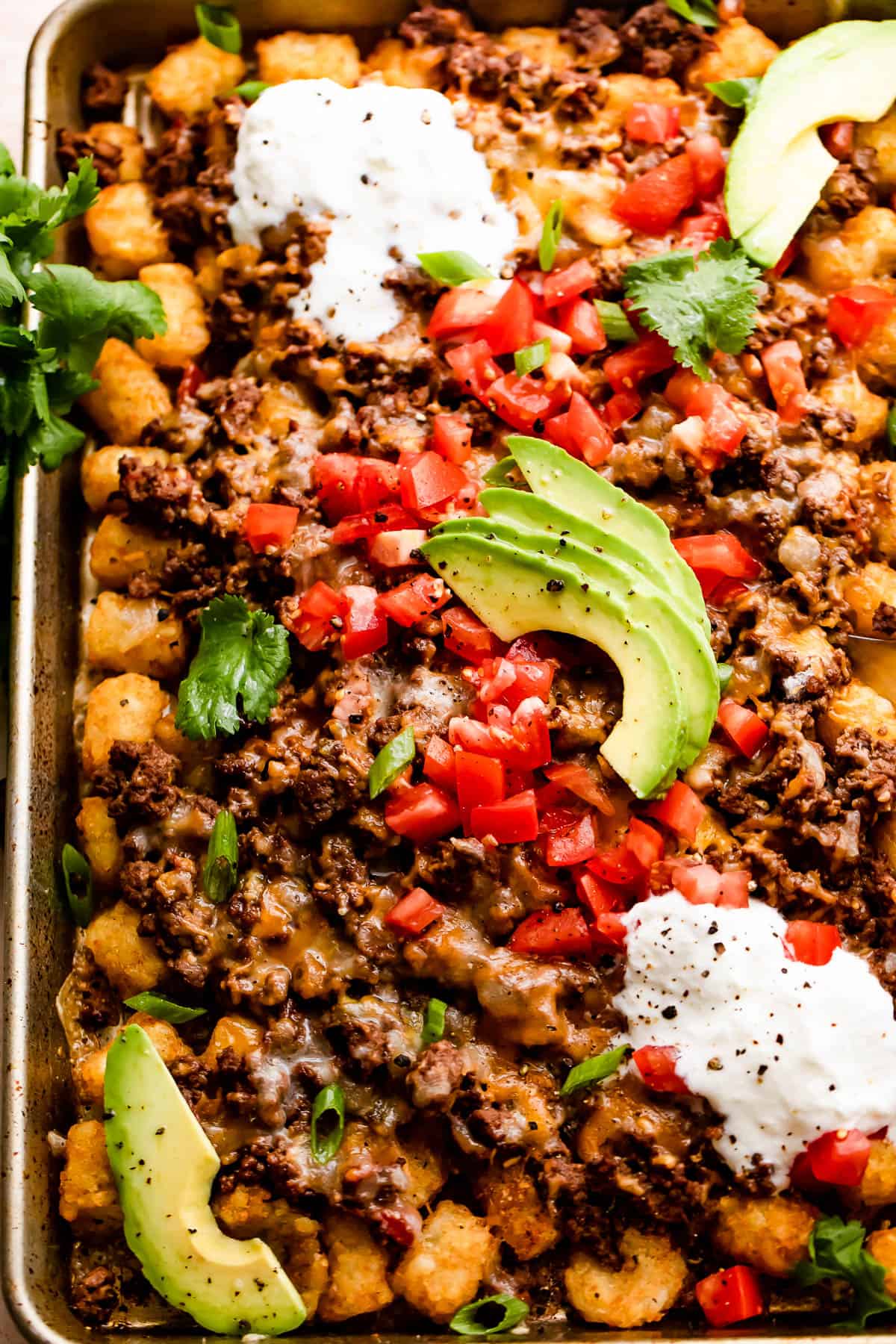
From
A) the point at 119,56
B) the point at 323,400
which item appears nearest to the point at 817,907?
the point at 323,400

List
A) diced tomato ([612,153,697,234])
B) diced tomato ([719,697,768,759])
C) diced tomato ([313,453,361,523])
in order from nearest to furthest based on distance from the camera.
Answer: diced tomato ([719,697,768,759]) < diced tomato ([313,453,361,523]) < diced tomato ([612,153,697,234])

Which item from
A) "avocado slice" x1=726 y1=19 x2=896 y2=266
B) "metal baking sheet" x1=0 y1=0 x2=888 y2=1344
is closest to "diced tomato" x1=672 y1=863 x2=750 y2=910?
"metal baking sheet" x1=0 y1=0 x2=888 y2=1344

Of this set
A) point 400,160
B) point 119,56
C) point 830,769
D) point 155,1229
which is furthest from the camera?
point 119,56

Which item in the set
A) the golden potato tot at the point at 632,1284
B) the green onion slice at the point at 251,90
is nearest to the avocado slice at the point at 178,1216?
the golden potato tot at the point at 632,1284

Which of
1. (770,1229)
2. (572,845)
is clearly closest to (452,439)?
(572,845)

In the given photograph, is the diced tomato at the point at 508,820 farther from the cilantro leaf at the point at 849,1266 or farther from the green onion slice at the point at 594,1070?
the cilantro leaf at the point at 849,1266

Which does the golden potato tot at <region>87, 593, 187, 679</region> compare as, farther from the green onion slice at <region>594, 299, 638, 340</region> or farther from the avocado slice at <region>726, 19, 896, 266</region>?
the avocado slice at <region>726, 19, 896, 266</region>

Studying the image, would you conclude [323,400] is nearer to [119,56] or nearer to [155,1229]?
[119,56]

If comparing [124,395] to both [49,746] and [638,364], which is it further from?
[638,364]
